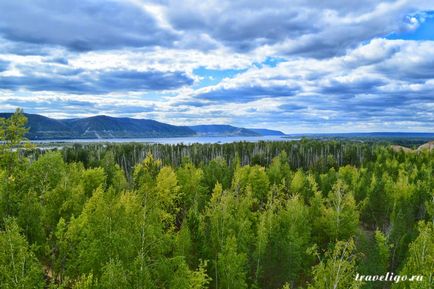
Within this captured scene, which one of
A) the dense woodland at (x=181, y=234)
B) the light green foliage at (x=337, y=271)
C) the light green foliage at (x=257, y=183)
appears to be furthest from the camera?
the light green foliage at (x=257, y=183)

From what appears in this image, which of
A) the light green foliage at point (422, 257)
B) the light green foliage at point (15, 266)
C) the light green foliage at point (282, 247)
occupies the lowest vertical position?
the light green foliage at point (282, 247)

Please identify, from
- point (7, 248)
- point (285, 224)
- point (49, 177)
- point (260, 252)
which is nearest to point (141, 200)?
point (7, 248)

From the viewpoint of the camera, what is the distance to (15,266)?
666 inches

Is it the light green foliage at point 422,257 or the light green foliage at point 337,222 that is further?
the light green foliage at point 337,222

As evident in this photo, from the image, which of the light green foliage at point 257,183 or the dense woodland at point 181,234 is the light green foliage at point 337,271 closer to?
the dense woodland at point 181,234

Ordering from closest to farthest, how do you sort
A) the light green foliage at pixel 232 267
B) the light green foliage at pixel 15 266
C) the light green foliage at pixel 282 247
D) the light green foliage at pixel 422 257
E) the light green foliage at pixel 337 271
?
the light green foliage at pixel 15 266 < the light green foliage at pixel 337 271 < the light green foliage at pixel 422 257 < the light green foliage at pixel 232 267 < the light green foliage at pixel 282 247

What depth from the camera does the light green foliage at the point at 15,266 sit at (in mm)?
16281

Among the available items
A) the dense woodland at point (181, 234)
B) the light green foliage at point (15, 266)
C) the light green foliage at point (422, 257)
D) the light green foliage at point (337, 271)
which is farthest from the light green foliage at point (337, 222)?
the light green foliage at point (15, 266)

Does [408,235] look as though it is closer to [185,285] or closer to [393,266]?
[393,266]

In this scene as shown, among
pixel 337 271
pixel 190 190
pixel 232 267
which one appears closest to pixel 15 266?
pixel 337 271

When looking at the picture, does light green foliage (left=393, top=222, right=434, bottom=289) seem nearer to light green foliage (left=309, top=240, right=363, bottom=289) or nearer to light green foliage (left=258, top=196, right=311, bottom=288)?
light green foliage (left=309, top=240, right=363, bottom=289)

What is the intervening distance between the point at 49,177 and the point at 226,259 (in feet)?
56.6

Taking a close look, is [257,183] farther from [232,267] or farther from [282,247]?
[232,267]

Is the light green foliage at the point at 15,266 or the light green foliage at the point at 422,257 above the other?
the light green foliage at the point at 15,266
